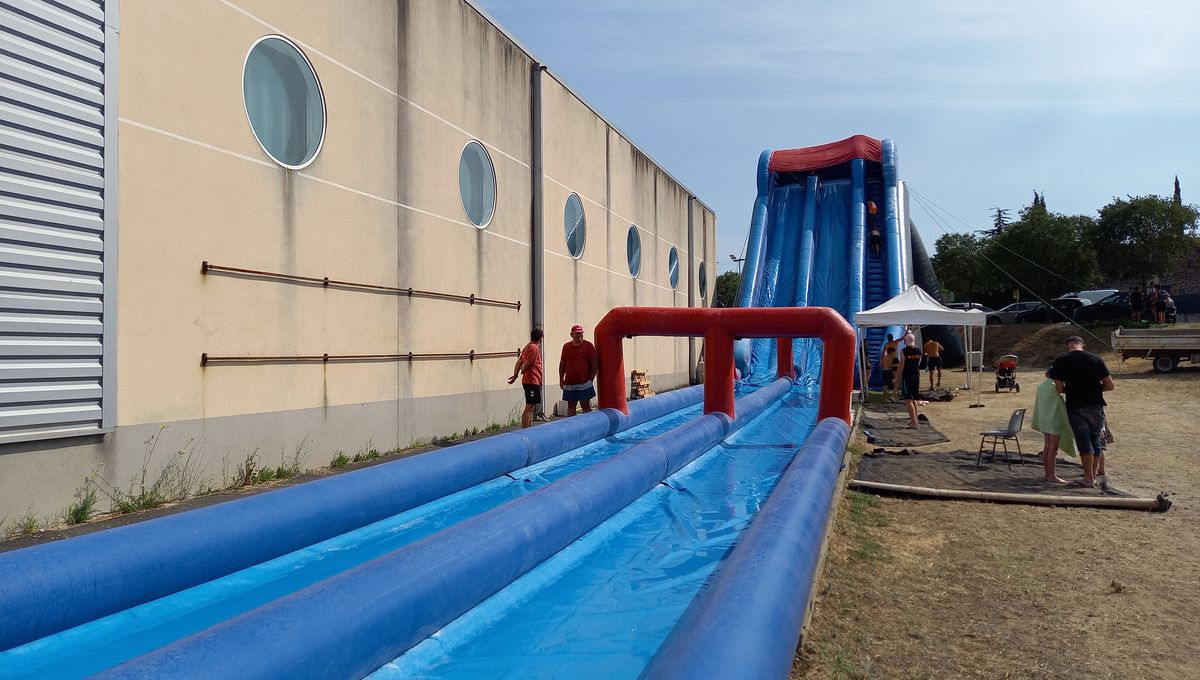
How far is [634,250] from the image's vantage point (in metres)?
16.6

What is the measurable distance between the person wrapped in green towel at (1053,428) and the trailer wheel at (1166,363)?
42.2 ft

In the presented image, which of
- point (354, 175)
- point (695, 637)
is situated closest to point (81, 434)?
point (354, 175)

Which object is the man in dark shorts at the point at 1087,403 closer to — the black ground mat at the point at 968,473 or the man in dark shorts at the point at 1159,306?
the black ground mat at the point at 968,473

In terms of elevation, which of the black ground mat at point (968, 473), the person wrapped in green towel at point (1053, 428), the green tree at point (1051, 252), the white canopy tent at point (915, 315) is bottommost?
the black ground mat at point (968, 473)

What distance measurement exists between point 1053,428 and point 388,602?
6247 millimetres

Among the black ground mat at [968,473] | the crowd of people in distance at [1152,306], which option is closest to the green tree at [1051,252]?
the crowd of people in distance at [1152,306]

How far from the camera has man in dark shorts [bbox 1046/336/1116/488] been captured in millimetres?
6441

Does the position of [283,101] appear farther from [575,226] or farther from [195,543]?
[575,226]

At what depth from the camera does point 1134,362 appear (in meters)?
19.0

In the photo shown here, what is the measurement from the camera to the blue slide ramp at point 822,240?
642 inches

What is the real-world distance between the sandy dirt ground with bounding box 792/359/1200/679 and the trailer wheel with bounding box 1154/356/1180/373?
12013mm

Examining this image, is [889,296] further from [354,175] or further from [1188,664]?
[1188,664]

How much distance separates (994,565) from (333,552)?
13.2ft

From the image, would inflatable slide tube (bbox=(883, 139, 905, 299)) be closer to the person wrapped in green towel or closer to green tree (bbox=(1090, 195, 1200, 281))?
the person wrapped in green towel
